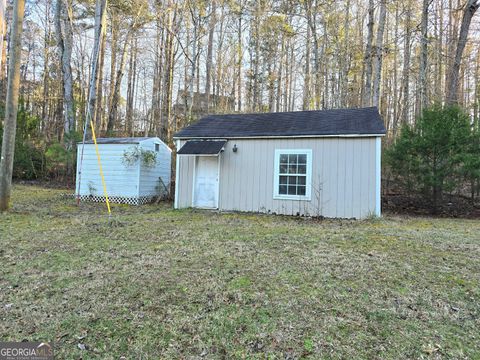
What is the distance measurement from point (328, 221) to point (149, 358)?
19.6 feet

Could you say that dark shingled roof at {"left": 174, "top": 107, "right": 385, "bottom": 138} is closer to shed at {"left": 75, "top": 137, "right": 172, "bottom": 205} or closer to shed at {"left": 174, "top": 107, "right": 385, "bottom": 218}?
shed at {"left": 174, "top": 107, "right": 385, "bottom": 218}

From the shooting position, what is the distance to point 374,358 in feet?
6.93

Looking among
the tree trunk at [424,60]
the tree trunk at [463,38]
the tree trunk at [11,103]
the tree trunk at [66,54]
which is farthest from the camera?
the tree trunk at [66,54]

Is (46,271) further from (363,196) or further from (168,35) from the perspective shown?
(168,35)

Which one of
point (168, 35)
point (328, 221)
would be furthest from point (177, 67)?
point (328, 221)

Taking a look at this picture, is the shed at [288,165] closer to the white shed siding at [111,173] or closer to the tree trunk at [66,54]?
the white shed siding at [111,173]

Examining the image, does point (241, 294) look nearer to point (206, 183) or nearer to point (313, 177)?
point (313, 177)

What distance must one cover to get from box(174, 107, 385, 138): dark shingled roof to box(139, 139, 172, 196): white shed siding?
1.92 meters

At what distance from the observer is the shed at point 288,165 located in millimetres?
7703

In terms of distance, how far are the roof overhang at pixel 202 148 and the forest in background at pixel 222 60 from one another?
6.44 metres

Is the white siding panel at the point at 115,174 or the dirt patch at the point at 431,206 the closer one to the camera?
the dirt patch at the point at 431,206

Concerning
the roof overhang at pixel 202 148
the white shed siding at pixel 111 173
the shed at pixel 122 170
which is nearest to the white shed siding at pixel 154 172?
the shed at pixel 122 170

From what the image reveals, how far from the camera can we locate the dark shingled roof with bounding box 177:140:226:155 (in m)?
8.43

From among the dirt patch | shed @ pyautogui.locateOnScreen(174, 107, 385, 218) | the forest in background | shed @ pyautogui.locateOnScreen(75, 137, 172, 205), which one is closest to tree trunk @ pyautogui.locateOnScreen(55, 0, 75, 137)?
the forest in background
